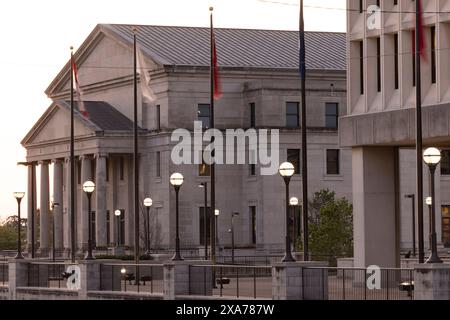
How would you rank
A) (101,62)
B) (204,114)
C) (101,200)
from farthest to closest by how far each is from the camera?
(101,62) → (204,114) → (101,200)

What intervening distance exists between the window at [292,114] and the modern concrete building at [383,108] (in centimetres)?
4994

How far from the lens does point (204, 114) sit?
125875mm

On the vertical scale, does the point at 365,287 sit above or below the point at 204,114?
below

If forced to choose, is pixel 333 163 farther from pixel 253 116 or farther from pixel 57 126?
pixel 57 126

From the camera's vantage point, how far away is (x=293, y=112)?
125000 mm

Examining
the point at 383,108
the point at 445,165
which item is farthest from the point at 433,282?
the point at 445,165

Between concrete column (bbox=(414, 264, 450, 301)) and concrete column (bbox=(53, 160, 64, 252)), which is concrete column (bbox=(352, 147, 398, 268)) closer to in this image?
concrete column (bbox=(414, 264, 450, 301))

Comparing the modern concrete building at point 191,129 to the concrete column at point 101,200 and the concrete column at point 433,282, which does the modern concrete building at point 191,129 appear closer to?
the concrete column at point 101,200

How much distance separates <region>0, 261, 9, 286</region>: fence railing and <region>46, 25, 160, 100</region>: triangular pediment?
48278mm

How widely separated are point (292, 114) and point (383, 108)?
176 feet

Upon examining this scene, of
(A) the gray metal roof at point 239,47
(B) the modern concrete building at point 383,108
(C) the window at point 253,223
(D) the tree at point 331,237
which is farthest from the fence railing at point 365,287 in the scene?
(A) the gray metal roof at point 239,47

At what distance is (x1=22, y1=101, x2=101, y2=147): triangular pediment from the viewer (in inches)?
4973

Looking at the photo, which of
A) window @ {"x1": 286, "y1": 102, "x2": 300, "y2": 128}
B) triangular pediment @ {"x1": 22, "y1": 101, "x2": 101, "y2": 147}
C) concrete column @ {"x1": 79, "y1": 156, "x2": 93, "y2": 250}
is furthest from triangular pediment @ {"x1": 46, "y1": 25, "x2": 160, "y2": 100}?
window @ {"x1": 286, "y1": 102, "x2": 300, "y2": 128}

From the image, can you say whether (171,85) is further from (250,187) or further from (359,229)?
(359,229)
